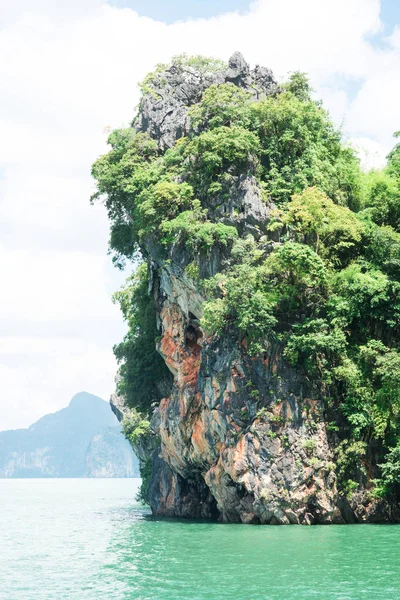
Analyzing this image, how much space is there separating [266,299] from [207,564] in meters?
9.48

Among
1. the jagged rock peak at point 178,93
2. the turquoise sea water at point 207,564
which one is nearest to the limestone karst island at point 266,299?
the jagged rock peak at point 178,93

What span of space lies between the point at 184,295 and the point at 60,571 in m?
12.1

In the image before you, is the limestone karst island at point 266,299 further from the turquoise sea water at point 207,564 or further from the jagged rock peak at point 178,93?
the turquoise sea water at point 207,564

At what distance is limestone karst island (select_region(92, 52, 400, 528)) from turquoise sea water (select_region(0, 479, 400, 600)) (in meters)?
1.78

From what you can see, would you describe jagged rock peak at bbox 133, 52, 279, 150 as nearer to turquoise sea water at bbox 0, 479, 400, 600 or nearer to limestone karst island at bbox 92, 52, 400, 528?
limestone karst island at bbox 92, 52, 400, 528

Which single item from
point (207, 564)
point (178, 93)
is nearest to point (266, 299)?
point (207, 564)

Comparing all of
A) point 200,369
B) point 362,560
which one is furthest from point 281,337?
point 362,560

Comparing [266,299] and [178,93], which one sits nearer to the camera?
[266,299]

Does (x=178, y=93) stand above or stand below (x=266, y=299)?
above

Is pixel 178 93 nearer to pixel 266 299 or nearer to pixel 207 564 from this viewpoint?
pixel 266 299

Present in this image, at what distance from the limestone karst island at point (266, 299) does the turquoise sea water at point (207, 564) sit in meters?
1.78

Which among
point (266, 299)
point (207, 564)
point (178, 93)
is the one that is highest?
point (178, 93)

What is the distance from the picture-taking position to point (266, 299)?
70.3ft

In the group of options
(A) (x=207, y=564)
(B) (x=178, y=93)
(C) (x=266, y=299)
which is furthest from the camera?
(B) (x=178, y=93)
